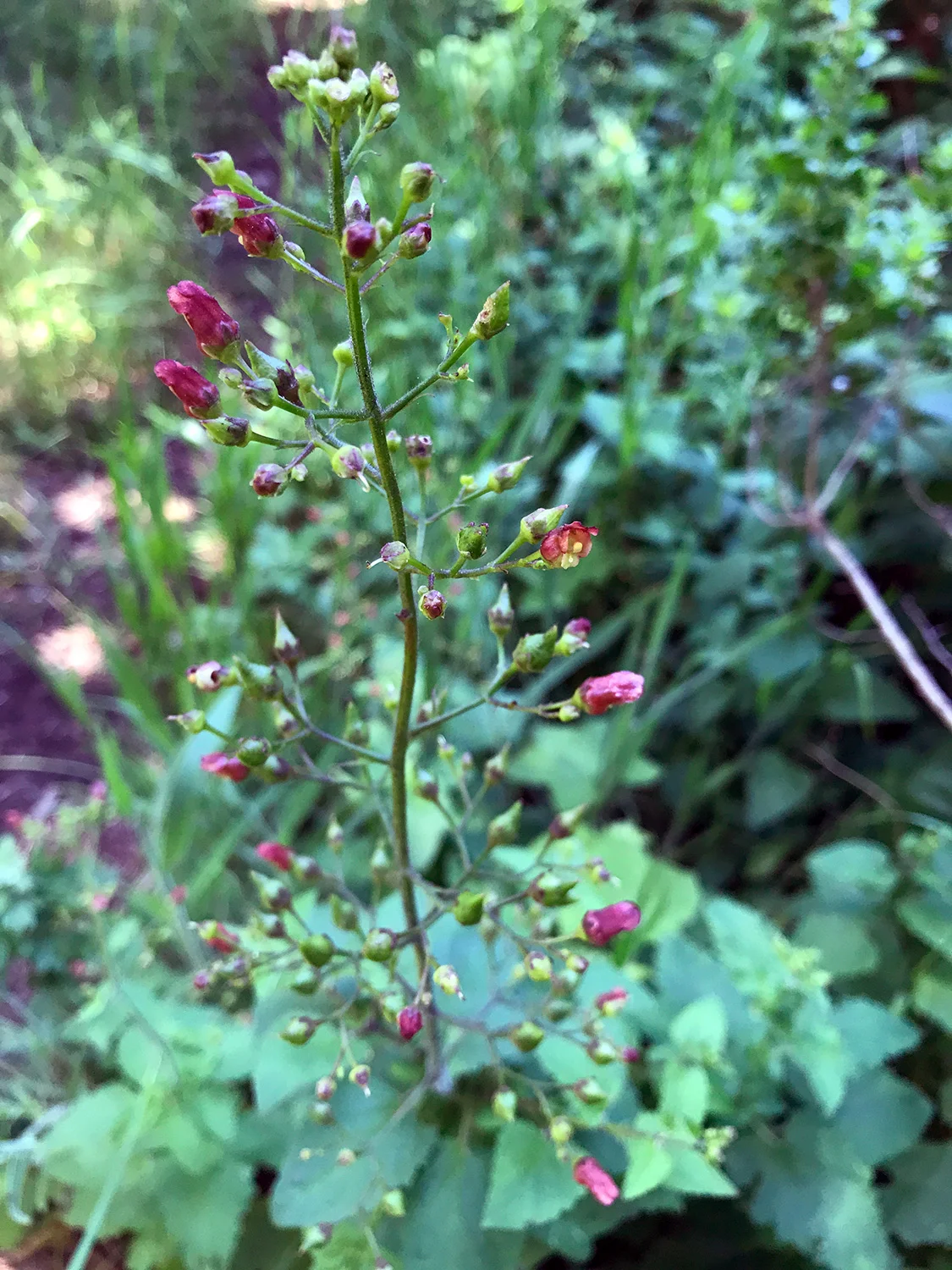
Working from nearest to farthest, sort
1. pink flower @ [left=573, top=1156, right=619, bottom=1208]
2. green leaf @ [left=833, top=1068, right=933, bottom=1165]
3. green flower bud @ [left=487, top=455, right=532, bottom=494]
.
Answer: green flower bud @ [left=487, top=455, right=532, bottom=494] < pink flower @ [left=573, top=1156, right=619, bottom=1208] < green leaf @ [left=833, top=1068, right=933, bottom=1165]

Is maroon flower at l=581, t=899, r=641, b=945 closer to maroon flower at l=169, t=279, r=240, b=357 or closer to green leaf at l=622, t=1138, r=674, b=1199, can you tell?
green leaf at l=622, t=1138, r=674, b=1199

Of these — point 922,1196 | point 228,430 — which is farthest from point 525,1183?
point 228,430

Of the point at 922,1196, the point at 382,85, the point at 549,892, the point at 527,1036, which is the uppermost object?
the point at 382,85

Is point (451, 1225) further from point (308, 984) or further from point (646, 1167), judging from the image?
point (308, 984)

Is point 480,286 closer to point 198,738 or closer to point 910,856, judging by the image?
point 198,738

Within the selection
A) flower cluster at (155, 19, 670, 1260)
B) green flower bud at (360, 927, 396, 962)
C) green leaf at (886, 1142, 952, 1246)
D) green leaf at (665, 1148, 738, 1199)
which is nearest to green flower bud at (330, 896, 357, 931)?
flower cluster at (155, 19, 670, 1260)

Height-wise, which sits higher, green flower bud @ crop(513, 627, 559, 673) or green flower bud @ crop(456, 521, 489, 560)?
green flower bud @ crop(456, 521, 489, 560)

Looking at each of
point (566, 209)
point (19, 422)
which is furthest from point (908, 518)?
point (19, 422)
